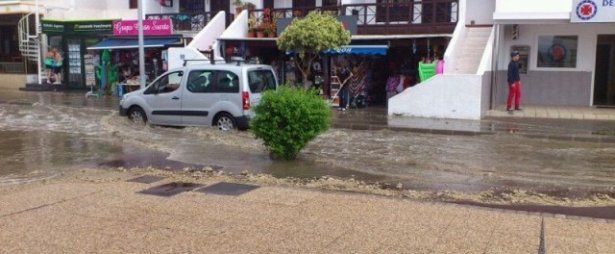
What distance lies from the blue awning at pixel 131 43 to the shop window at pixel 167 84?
29.7ft

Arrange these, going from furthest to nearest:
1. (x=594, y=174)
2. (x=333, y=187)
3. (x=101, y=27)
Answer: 1. (x=101, y=27)
2. (x=594, y=174)
3. (x=333, y=187)

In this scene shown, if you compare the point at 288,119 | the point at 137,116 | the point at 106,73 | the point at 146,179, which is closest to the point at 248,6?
the point at 106,73

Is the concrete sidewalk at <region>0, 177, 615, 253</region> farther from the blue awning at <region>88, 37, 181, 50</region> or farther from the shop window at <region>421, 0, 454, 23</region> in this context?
the blue awning at <region>88, 37, 181, 50</region>

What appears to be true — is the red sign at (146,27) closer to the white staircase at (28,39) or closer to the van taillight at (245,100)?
the white staircase at (28,39)

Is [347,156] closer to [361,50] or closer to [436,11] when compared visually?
[361,50]

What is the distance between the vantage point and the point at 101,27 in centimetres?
2614

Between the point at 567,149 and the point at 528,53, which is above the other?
the point at 528,53

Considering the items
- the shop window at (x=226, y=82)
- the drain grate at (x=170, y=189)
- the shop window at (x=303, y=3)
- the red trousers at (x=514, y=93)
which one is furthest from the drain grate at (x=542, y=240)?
the shop window at (x=303, y=3)

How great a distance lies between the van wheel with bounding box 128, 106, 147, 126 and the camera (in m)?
15.1

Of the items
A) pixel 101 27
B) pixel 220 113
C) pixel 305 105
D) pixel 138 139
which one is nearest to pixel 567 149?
pixel 305 105

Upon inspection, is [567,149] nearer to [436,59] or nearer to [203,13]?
[436,59]

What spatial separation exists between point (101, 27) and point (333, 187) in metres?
20.5

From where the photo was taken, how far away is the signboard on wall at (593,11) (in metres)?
17.2

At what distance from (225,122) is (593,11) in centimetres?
1049
